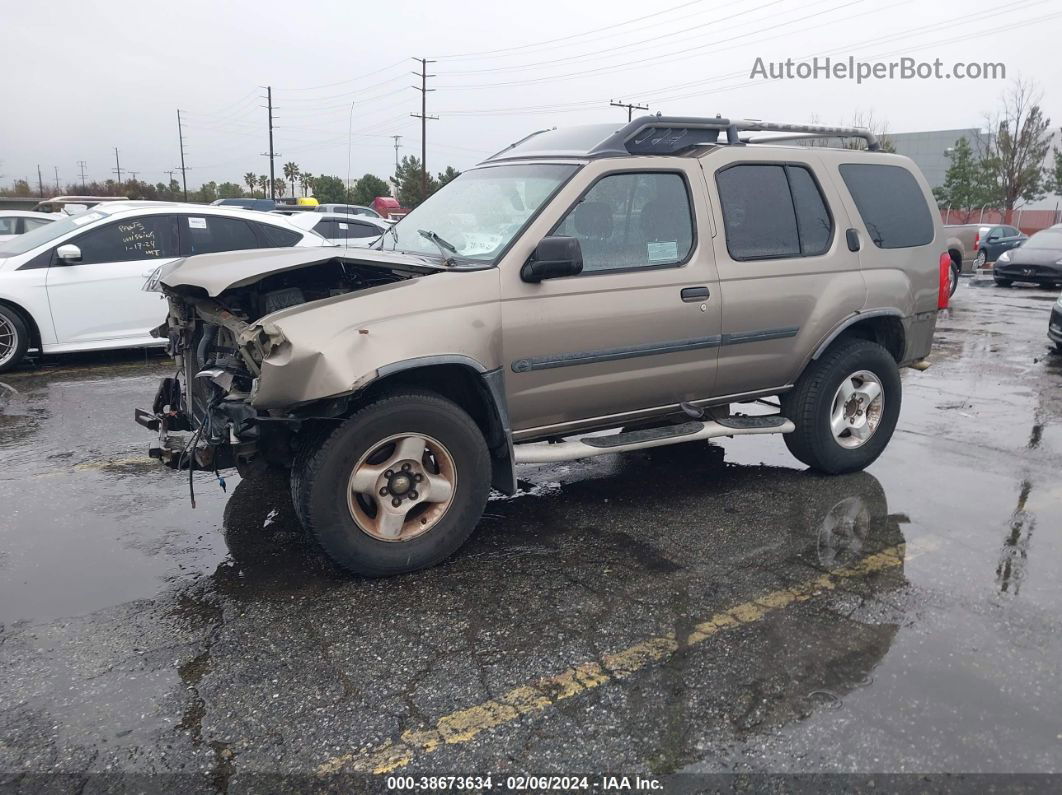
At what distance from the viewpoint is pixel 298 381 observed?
335 cm

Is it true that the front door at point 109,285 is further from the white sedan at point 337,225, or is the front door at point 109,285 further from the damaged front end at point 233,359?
the damaged front end at point 233,359

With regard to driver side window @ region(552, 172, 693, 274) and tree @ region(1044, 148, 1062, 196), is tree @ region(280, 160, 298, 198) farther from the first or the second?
driver side window @ region(552, 172, 693, 274)

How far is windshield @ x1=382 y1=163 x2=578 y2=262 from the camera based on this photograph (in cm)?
418

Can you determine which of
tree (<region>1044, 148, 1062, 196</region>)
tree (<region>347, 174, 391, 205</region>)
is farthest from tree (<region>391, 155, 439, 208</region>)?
tree (<region>1044, 148, 1062, 196</region>)

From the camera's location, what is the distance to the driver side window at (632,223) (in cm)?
423

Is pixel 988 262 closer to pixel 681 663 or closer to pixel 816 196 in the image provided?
pixel 816 196

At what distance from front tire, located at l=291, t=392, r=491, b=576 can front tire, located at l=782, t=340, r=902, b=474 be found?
2.30 m

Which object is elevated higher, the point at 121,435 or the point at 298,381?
the point at 298,381

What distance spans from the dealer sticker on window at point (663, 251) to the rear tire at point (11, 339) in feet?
22.2

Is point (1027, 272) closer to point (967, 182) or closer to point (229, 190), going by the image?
point (967, 182)

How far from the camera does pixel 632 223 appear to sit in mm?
4387

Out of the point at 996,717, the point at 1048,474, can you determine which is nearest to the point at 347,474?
the point at 996,717

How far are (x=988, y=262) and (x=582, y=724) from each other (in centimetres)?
2640

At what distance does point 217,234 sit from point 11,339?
7.45 ft
